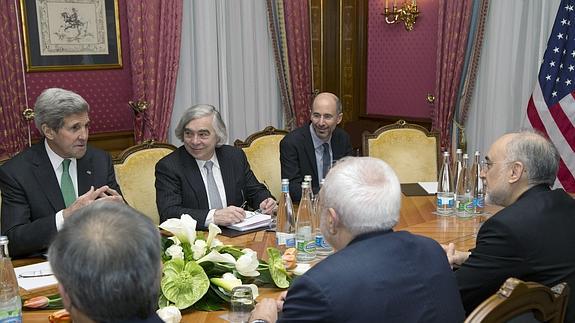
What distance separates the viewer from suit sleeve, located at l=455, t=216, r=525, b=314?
6.25ft

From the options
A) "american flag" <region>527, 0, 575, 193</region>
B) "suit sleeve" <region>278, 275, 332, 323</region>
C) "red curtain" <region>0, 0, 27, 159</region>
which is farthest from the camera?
"american flag" <region>527, 0, 575, 193</region>

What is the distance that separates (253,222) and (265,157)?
1.45 m

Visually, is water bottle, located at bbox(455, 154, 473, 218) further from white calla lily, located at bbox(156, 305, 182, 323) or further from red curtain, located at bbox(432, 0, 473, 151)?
red curtain, located at bbox(432, 0, 473, 151)

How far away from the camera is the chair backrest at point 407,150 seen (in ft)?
14.3

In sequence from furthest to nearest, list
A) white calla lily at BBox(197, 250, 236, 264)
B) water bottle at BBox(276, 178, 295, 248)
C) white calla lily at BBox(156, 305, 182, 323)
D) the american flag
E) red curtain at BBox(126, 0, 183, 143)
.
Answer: red curtain at BBox(126, 0, 183, 143) → the american flag → water bottle at BBox(276, 178, 295, 248) → white calla lily at BBox(197, 250, 236, 264) → white calla lily at BBox(156, 305, 182, 323)

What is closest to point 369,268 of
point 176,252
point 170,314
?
point 170,314

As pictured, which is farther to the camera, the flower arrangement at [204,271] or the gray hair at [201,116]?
the gray hair at [201,116]

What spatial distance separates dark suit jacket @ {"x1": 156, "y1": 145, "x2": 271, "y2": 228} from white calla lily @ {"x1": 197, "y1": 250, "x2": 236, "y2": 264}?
0.79 metres

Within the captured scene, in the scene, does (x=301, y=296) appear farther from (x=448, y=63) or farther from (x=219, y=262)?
(x=448, y=63)

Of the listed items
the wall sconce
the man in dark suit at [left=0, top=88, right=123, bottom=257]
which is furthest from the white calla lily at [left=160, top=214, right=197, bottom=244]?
the wall sconce

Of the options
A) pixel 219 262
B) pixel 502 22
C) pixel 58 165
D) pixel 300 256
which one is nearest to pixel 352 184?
pixel 219 262

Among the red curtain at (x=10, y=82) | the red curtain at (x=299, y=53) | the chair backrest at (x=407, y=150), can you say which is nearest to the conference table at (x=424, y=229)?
the chair backrest at (x=407, y=150)

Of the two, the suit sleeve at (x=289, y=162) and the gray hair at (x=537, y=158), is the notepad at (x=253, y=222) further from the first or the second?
the gray hair at (x=537, y=158)

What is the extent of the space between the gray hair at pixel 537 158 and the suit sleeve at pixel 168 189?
1.63 m
